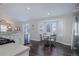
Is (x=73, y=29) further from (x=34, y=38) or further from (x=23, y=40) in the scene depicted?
(x=23, y=40)

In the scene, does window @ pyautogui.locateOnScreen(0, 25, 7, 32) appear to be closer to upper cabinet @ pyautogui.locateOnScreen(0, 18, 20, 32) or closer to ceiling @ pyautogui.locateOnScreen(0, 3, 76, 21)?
upper cabinet @ pyautogui.locateOnScreen(0, 18, 20, 32)

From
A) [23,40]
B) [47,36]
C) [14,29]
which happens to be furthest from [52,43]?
[14,29]

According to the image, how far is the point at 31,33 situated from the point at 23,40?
18cm

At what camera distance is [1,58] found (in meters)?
1.49

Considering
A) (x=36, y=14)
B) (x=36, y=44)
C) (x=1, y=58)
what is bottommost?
(x=1, y=58)

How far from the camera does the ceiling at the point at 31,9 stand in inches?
59.7

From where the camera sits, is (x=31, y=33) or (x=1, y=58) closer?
(x=1, y=58)

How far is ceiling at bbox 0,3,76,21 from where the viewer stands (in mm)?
1517

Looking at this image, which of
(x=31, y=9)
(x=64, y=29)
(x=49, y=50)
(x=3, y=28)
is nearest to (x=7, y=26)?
(x=3, y=28)

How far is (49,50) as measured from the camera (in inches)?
61.5

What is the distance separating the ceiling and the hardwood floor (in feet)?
1.59

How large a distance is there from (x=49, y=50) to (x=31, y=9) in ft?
2.42

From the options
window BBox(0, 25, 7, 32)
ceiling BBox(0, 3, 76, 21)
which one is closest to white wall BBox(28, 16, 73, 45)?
ceiling BBox(0, 3, 76, 21)

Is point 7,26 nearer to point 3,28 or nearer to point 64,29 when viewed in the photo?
point 3,28
